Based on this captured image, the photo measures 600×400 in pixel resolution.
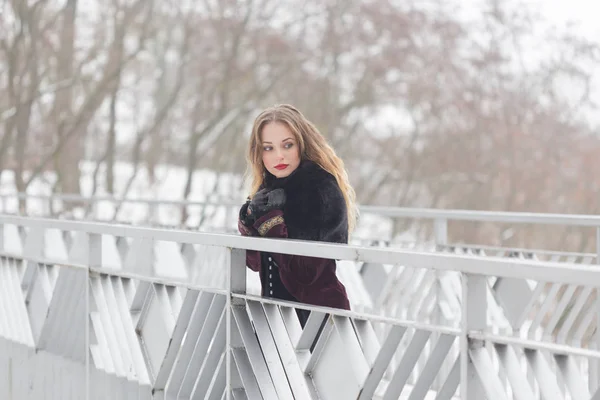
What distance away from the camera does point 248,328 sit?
322 centimetres

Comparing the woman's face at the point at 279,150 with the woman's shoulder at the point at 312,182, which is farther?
the woman's face at the point at 279,150

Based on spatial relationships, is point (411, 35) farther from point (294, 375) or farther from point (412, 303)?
point (294, 375)

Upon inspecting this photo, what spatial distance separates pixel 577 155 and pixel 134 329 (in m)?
19.3

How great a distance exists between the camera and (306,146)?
12.2 ft

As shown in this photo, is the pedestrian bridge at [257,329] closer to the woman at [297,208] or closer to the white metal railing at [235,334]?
the white metal railing at [235,334]

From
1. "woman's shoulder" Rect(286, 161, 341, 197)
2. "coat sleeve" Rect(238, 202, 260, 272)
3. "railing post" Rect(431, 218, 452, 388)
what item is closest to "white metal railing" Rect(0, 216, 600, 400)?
"coat sleeve" Rect(238, 202, 260, 272)

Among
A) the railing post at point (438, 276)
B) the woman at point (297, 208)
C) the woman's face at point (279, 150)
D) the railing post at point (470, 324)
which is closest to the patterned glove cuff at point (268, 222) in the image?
the woman at point (297, 208)

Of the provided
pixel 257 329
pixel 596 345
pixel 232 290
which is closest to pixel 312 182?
pixel 232 290

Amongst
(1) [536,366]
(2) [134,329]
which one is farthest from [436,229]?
(1) [536,366]

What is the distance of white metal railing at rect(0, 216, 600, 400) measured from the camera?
226 cm

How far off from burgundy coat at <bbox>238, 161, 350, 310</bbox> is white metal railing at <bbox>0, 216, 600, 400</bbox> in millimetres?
174

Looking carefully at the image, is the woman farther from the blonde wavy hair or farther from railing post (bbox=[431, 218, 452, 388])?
railing post (bbox=[431, 218, 452, 388])

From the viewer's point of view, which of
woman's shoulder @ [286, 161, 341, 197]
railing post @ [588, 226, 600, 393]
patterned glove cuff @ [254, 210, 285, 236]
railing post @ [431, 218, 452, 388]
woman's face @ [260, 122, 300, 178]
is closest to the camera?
patterned glove cuff @ [254, 210, 285, 236]

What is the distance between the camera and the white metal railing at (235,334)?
89.1 inches
